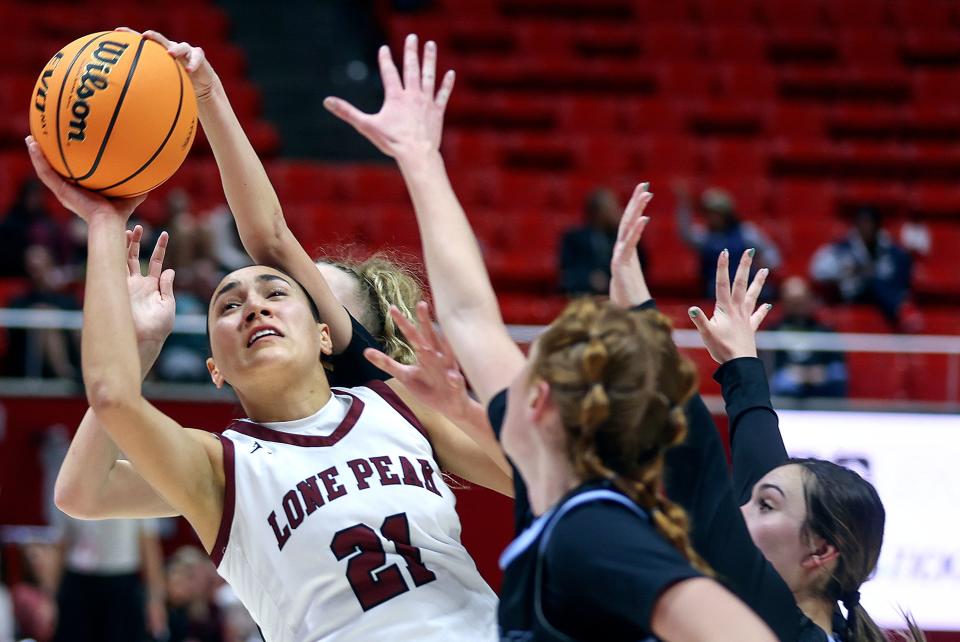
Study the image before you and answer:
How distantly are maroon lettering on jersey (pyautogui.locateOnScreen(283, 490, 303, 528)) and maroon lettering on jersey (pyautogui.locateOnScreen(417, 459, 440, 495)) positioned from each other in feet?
0.94

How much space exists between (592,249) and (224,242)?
2.45m

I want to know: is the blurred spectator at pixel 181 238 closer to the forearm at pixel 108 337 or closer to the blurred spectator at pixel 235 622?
the blurred spectator at pixel 235 622

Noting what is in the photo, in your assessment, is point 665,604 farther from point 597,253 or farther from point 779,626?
point 597,253

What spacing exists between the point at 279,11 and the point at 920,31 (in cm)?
620

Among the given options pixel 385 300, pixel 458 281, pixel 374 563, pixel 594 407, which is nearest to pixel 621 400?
pixel 594 407

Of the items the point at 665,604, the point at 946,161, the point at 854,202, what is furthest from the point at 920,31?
the point at 665,604

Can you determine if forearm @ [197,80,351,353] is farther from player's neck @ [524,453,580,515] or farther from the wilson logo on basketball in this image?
player's neck @ [524,453,580,515]

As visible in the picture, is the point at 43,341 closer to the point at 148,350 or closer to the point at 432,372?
the point at 148,350

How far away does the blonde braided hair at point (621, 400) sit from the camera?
2.10 metres

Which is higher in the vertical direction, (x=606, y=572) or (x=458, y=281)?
(x=458, y=281)

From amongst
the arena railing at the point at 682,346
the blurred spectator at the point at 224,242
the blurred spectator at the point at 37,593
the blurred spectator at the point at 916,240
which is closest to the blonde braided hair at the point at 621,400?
the arena railing at the point at 682,346

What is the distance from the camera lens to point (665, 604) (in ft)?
6.33

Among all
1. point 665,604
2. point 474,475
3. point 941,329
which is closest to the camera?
point 665,604

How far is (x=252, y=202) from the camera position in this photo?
10.6 feet
